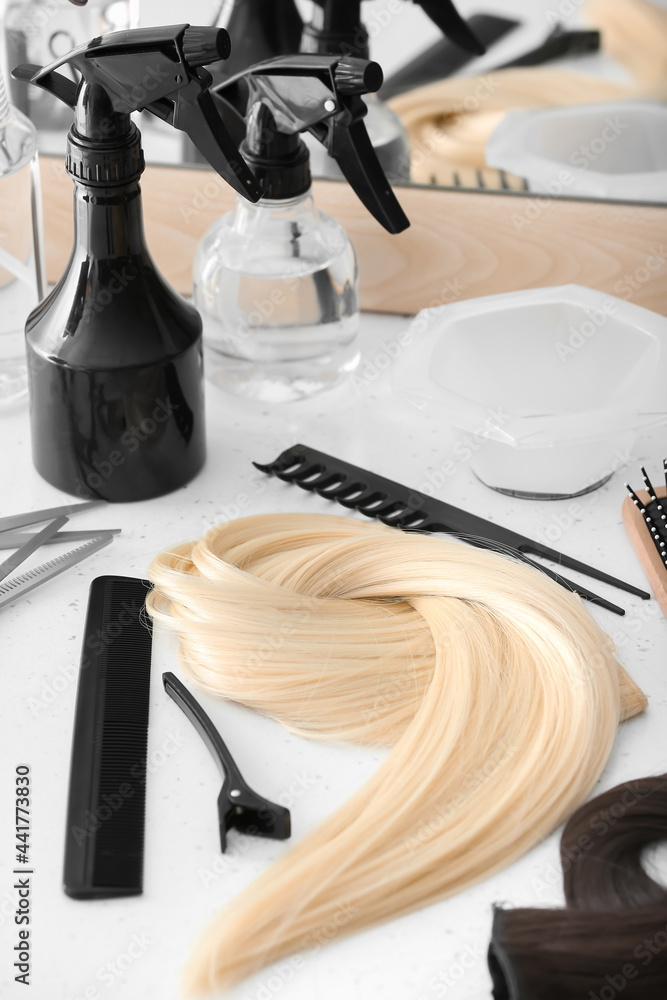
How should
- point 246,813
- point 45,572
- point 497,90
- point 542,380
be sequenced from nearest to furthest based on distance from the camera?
point 246,813
point 45,572
point 542,380
point 497,90

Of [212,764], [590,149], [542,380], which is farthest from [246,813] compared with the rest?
[590,149]

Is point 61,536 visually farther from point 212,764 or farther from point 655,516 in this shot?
point 655,516

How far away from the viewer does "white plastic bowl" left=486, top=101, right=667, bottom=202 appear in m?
0.95

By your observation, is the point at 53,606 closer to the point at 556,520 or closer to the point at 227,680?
the point at 227,680

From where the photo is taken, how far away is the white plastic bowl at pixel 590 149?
953 millimetres

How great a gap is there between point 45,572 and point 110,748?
0.55 feet

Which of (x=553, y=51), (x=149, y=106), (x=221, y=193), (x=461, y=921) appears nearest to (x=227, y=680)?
(x=461, y=921)

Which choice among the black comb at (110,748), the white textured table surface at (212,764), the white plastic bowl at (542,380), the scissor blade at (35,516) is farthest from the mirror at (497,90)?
the black comb at (110,748)

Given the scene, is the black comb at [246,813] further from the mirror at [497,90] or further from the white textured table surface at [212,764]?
the mirror at [497,90]

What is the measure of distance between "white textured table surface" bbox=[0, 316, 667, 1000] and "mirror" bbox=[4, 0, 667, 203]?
261 mm

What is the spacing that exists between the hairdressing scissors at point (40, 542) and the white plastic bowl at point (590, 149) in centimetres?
50

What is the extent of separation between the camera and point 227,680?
0.66 metres

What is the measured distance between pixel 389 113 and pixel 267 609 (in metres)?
0.56

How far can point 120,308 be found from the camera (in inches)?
29.3
